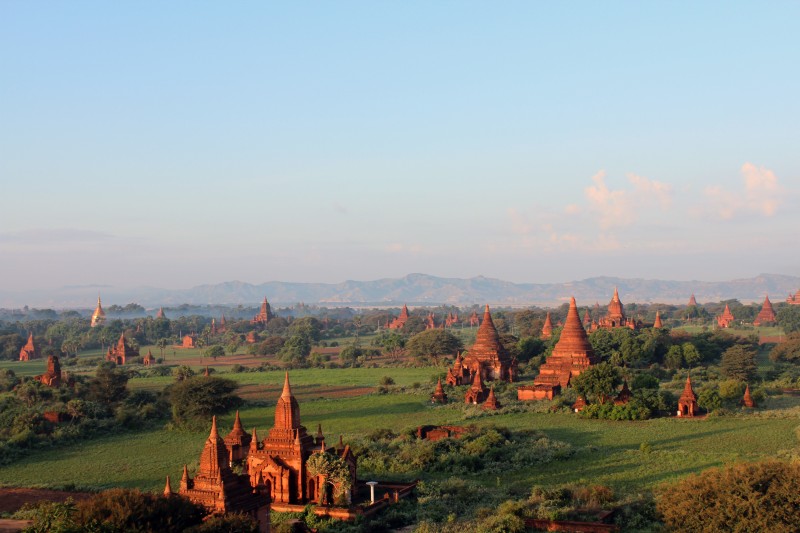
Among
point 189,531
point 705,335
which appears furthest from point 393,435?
point 705,335

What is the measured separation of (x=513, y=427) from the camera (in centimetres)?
4378

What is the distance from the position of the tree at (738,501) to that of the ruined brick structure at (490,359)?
1498 inches

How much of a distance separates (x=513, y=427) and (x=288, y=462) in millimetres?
17111

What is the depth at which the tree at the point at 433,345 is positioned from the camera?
8312cm

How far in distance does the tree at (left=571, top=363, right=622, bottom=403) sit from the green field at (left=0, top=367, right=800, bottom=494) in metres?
2.01

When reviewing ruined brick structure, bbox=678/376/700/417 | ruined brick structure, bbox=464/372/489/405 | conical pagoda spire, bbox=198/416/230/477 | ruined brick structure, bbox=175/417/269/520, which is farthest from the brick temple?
conical pagoda spire, bbox=198/416/230/477

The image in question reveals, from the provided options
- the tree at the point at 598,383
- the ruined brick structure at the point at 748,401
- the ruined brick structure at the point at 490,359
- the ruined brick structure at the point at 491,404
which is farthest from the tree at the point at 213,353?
the ruined brick structure at the point at 748,401

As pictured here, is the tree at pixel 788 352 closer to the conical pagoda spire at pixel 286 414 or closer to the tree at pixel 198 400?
the tree at pixel 198 400

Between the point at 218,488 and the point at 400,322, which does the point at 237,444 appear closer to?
the point at 218,488

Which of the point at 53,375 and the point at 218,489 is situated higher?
the point at 53,375

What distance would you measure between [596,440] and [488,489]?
1101cm

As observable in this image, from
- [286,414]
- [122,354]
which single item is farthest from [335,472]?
[122,354]

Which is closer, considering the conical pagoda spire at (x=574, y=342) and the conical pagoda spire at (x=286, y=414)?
the conical pagoda spire at (x=286, y=414)

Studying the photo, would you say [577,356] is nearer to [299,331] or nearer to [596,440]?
[596,440]
